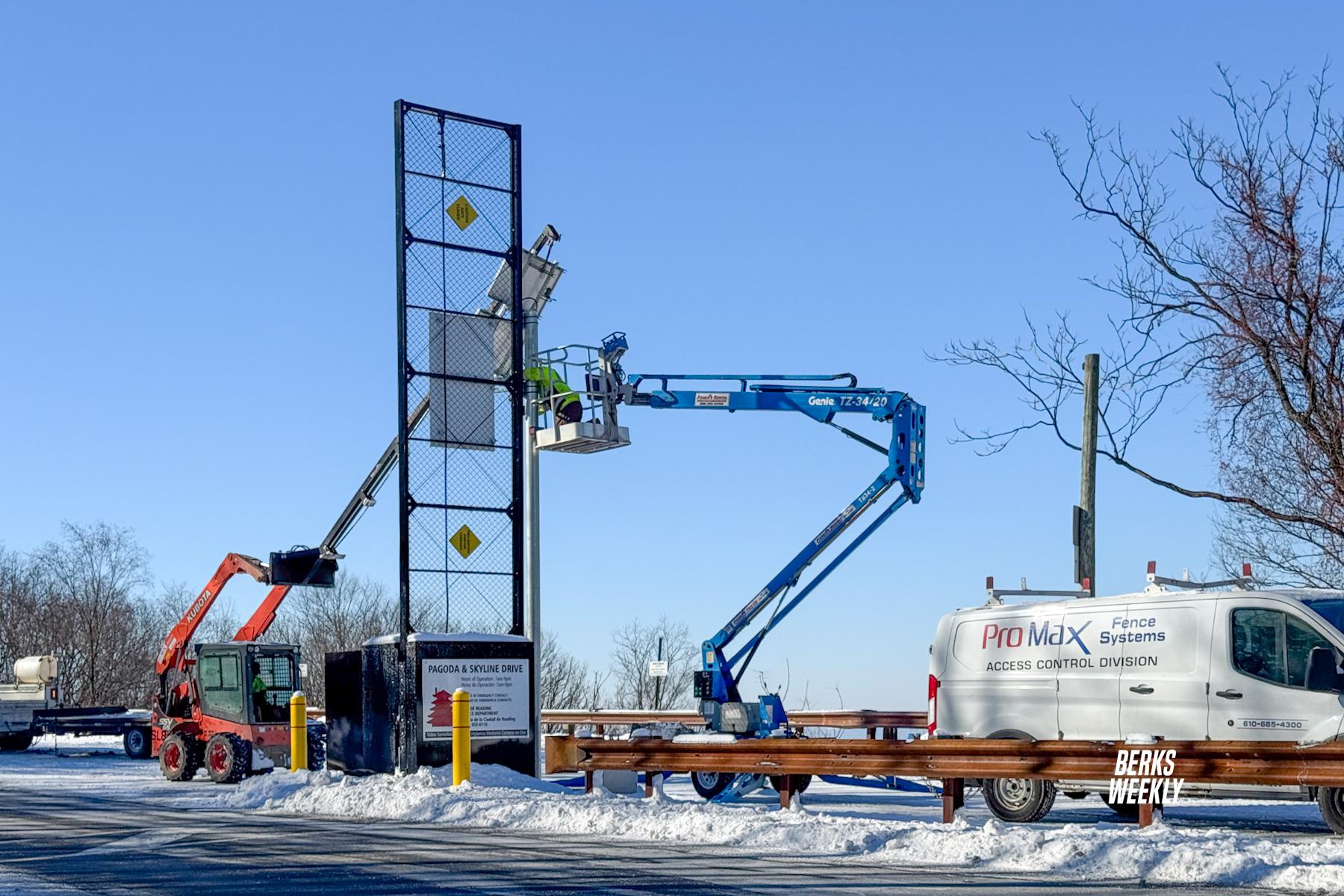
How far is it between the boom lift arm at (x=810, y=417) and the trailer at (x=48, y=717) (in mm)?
15705

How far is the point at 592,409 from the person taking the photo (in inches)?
894

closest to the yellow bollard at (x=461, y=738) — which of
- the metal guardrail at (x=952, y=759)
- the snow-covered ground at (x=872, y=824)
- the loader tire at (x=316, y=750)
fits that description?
the snow-covered ground at (x=872, y=824)

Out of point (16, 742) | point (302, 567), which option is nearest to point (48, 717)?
point (16, 742)

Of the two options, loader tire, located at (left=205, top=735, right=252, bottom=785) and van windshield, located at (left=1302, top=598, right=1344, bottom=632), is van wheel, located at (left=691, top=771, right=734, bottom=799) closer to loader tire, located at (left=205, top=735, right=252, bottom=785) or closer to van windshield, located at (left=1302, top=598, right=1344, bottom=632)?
loader tire, located at (left=205, top=735, right=252, bottom=785)

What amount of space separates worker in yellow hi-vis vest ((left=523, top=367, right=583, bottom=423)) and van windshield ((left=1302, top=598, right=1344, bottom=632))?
11.2 metres

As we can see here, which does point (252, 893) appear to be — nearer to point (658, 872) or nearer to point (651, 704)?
point (658, 872)

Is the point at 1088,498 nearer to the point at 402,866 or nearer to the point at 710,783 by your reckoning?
the point at 710,783

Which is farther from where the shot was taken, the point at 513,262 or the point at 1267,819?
the point at 513,262

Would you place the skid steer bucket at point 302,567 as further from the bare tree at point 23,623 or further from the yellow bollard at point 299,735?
the bare tree at point 23,623

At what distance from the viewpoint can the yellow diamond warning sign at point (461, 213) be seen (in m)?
20.0

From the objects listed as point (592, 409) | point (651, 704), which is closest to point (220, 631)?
point (651, 704)

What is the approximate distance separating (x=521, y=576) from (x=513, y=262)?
416 cm

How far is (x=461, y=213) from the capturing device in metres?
20.1

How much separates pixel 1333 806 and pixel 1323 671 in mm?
1128
